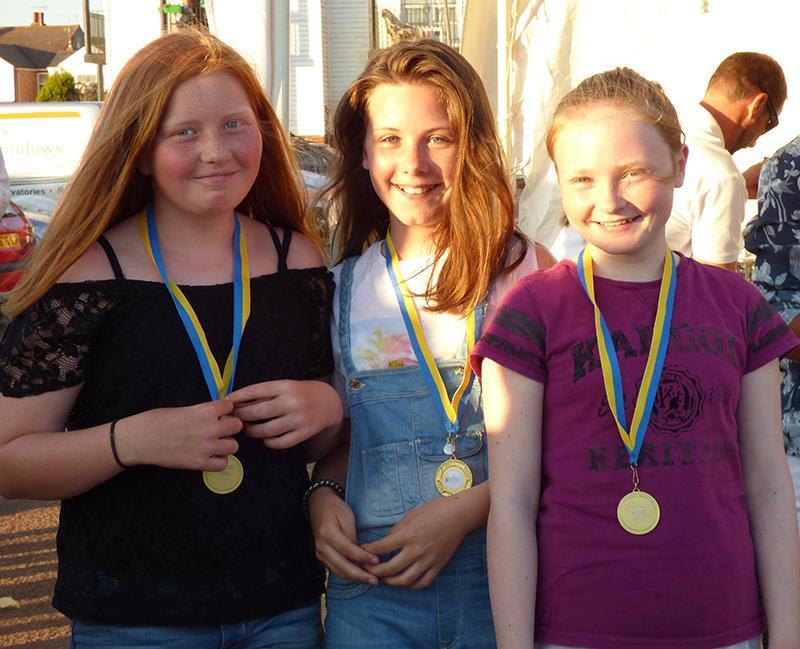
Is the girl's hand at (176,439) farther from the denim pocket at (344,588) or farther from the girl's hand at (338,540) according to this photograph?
the denim pocket at (344,588)

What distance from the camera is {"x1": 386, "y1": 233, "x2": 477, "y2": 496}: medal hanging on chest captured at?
2.51 meters

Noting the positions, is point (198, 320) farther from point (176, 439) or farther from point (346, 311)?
point (346, 311)

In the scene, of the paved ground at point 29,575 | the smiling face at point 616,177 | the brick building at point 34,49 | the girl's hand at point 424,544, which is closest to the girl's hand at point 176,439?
the girl's hand at point 424,544

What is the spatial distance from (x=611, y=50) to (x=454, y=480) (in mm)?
4996

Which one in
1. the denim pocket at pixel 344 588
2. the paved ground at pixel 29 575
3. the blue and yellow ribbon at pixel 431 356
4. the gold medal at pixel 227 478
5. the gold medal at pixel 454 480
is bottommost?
the paved ground at pixel 29 575

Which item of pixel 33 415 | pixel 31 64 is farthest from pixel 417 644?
pixel 31 64

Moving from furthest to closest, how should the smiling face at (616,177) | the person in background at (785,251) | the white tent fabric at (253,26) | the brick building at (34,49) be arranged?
the brick building at (34,49)
the white tent fabric at (253,26)
the person in background at (785,251)
the smiling face at (616,177)

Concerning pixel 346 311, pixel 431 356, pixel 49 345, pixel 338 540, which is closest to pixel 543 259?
pixel 431 356

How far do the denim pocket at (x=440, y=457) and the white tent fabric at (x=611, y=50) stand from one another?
4.44 m

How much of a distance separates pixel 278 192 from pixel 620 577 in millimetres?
1266

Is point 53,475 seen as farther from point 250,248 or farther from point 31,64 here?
point 31,64

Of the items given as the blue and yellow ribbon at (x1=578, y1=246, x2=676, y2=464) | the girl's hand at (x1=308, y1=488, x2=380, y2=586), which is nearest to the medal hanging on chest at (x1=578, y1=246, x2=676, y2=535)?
the blue and yellow ribbon at (x1=578, y1=246, x2=676, y2=464)

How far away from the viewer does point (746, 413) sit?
7.70ft

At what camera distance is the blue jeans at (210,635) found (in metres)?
2.36
